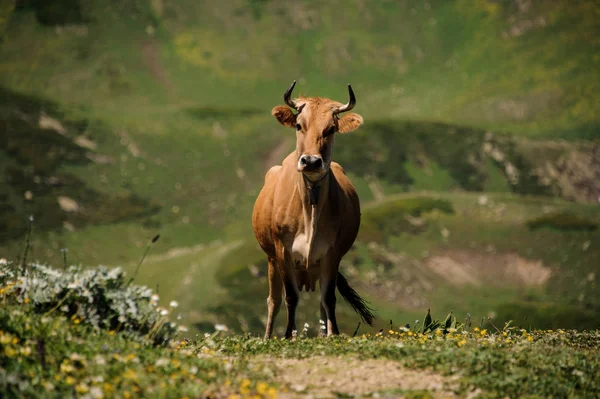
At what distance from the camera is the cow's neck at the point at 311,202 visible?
18922mm

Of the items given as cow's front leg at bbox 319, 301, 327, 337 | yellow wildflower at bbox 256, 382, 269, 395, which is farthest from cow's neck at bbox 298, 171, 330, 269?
yellow wildflower at bbox 256, 382, 269, 395

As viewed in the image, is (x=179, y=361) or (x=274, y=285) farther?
(x=274, y=285)

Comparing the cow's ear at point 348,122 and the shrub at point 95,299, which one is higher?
the cow's ear at point 348,122

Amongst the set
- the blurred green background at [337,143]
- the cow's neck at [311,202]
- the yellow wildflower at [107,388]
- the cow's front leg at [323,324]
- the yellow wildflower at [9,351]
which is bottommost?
the yellow wildflower at [107,388]

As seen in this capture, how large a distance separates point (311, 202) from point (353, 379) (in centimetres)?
664

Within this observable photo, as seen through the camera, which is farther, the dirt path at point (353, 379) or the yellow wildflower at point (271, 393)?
the dirt path at point (353, 379)

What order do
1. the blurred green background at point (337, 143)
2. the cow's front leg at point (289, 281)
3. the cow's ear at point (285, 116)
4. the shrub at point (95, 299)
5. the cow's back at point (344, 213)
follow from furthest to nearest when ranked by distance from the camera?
the blurred green background at point (337, 143), the cow's ear at point (285, 116), the cow's back at point (344, 213), the cow's front leg at point (289, 281), the shrub at point (95, 299)

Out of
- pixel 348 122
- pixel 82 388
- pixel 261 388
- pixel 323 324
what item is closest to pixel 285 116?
pixel 348 122

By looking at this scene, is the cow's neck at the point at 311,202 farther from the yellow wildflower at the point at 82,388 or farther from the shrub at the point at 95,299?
the yellow wildflower at the point at 82,388

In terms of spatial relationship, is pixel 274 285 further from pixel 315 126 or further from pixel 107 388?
pixel 107 388

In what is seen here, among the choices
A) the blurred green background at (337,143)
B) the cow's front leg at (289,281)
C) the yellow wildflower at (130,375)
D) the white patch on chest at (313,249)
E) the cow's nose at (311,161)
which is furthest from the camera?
the blurred green background at (337,143)

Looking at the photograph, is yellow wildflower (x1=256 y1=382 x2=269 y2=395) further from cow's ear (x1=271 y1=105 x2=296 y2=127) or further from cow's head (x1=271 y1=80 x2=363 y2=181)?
cow's ear (x1=271 y1=105 x2=296 y2=127)

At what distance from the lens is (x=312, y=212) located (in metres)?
19.0

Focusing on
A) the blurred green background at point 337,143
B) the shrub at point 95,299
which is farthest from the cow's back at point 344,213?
the blurred green background at point 337,143
